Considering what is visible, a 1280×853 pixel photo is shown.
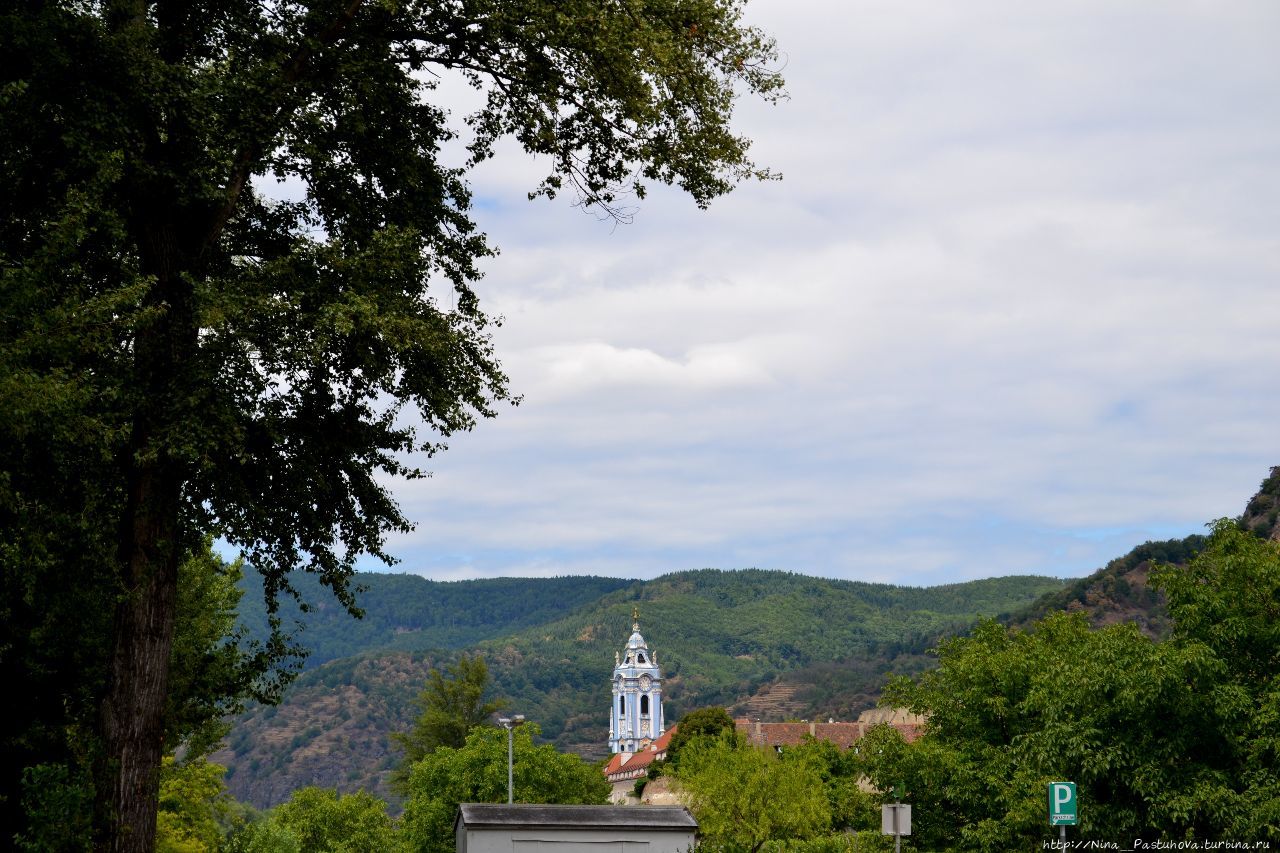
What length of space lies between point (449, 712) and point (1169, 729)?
75.4m

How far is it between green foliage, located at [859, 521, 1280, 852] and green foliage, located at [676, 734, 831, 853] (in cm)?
2370

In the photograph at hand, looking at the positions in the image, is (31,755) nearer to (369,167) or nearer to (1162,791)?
(369,167)

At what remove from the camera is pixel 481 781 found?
62000 mm

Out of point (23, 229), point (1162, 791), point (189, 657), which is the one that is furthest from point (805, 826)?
point (23, 229)

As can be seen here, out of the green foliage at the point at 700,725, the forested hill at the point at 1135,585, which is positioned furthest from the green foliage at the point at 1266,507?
the green foliage at the point at 700,725

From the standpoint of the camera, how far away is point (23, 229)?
15.4m

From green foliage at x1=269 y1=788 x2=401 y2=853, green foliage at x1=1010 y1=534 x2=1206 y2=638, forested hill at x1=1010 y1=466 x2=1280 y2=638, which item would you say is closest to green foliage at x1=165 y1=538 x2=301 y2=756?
green foliage at x1=269 y1=788 x2=401 y2=853

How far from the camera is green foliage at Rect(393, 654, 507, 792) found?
95500 millimetres

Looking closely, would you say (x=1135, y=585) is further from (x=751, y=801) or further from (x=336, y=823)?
(x=751, y=801)

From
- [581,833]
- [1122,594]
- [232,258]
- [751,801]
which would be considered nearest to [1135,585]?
[1122,594]

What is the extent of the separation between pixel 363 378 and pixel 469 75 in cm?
390

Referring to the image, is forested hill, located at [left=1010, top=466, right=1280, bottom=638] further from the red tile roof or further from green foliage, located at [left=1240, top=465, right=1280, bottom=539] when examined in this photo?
the red tile roof

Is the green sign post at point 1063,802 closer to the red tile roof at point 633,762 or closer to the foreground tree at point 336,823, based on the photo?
the foreground tree at point 336,823

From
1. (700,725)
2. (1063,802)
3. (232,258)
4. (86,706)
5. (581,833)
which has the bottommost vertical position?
(700,725)
